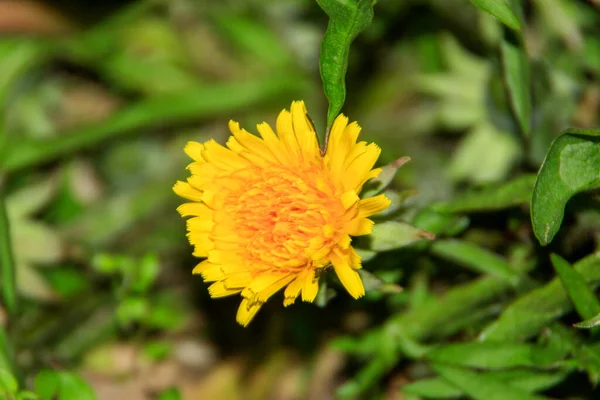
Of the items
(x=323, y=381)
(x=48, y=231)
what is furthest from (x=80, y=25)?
(x=323, y=381)

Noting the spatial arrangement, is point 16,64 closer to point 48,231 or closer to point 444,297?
point 48,231

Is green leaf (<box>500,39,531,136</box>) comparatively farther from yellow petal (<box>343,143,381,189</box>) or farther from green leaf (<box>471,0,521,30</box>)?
yellow petal (<box>343,143,381,189</box>)

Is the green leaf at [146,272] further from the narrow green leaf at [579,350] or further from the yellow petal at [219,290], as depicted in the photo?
the narrow green leaf at [579,350]

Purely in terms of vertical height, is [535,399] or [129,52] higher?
[129,52]

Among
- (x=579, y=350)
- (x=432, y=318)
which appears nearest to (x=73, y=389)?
(x=432, y=318)

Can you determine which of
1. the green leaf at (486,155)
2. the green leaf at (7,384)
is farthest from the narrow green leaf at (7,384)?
the green leaf at (486,155)
